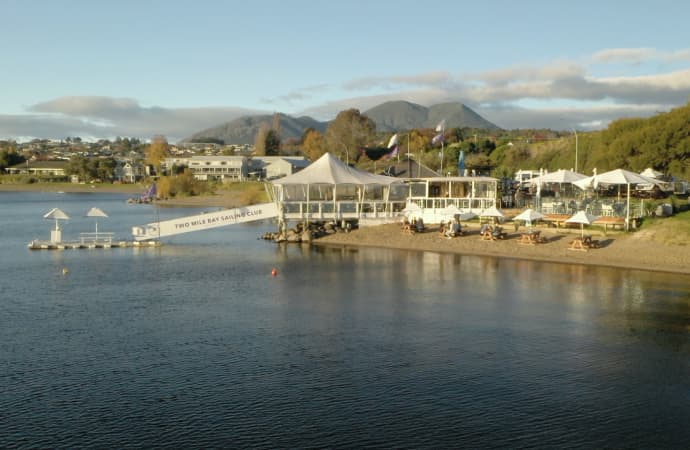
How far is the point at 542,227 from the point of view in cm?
4641

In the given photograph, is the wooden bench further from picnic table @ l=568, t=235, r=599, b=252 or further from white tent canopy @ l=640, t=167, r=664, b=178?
white tent canopy @ l=640, t=167, r=664, b=178

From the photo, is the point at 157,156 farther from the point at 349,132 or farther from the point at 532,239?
the point at 532,239

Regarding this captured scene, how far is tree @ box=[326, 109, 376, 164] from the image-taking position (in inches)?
5246

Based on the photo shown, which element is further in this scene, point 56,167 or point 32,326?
point 56,167

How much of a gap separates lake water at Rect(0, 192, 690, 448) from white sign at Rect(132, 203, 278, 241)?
1162 cm

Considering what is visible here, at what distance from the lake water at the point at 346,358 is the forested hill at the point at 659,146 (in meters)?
24.7

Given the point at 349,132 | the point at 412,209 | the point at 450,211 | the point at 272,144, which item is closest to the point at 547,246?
the point at 450,211

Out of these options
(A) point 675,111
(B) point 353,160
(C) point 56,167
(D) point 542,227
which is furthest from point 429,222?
(C) point 56,167

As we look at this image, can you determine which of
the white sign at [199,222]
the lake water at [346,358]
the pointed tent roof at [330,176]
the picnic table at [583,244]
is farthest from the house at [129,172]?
the picnic table at [583,244]

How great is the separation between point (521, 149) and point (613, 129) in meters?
40.7

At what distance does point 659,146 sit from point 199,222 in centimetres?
3680

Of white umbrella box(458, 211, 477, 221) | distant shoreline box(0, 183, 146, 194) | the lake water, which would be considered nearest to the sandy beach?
white umbrella box(458, 211, 477, 221)

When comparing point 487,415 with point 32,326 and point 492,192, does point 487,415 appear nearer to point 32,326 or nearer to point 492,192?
point 32,326

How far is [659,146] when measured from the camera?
189 feet
